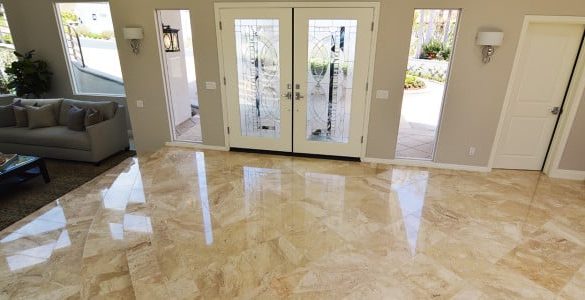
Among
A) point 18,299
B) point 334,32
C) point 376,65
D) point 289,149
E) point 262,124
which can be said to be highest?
Answer: point 334,32

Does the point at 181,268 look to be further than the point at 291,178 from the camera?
No

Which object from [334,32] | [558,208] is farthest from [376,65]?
[558,208]

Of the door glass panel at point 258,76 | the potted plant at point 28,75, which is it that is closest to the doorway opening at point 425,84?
the door glass panel at point 258,76

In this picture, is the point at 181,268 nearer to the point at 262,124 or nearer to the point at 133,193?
the point at 133,193

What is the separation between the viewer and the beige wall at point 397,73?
12.2 ft

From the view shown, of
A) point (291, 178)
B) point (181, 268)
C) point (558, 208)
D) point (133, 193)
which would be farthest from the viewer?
point (291, 178)

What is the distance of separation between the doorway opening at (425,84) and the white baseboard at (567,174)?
5.09 feet

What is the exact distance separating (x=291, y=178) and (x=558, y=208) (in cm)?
302

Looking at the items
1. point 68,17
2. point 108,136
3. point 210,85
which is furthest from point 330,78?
point 68,17

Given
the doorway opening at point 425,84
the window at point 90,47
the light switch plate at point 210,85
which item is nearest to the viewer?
the light switch plate at point 210,85

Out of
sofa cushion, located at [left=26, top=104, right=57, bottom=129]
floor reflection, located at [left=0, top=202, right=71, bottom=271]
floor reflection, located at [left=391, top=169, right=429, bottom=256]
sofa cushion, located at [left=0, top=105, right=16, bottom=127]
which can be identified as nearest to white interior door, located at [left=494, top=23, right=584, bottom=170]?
floor reflection, located at [left=391, top=169, right=429, bottom=256]

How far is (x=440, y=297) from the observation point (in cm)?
230

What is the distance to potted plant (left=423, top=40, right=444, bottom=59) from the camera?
437 inches

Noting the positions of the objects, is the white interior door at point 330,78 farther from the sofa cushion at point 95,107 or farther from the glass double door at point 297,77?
the sofa cushion at point 95,107
